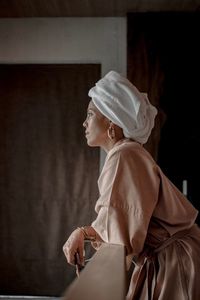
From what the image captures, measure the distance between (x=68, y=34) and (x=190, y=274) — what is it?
2595 millimetres


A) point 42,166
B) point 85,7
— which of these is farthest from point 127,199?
point 85,7

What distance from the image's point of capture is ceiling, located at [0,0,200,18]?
9.92 feet

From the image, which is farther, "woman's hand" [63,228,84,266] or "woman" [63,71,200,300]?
"woman's hand" [63,228,84,266]

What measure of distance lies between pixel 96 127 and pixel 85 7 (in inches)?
83.7

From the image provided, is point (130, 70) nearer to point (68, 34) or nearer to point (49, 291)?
point (68, 34)

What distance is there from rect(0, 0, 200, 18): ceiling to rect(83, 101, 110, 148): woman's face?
1.99 metres

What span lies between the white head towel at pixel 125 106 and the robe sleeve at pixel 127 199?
0.36 ft

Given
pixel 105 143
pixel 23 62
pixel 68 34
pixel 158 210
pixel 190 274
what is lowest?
pixel 190 274

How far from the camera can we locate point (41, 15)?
3.24 metres


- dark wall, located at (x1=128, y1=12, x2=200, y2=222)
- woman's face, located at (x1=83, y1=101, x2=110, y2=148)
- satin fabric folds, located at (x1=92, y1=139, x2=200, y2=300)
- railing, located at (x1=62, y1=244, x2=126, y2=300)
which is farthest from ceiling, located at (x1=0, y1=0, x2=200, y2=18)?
railing, located at (x1=62, y1=244, x2=126, y2=300)

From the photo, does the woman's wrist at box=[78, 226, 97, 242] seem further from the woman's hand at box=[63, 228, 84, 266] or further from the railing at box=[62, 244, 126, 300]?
the railing at box=[62, 244, 126, 300]

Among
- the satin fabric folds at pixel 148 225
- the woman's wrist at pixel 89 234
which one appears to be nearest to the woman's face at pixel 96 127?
the satin fabric folds at pixel 148 225

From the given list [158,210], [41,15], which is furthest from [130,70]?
[158,210]

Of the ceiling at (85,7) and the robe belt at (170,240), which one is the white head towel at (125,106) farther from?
the ceiling at (85,7)
